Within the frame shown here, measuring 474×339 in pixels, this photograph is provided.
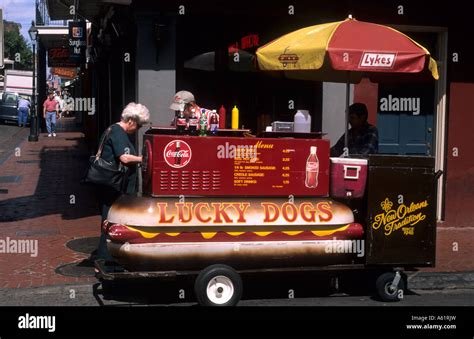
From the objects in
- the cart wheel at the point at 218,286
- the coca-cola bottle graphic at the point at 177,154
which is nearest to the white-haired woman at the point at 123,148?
the coca-cola bottle graphic at the point at 177,154

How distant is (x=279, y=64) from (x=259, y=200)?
1648 millimetres

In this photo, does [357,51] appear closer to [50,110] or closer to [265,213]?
[265,213]

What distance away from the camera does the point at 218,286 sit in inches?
260

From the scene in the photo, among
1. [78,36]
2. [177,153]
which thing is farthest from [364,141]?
[78,36]

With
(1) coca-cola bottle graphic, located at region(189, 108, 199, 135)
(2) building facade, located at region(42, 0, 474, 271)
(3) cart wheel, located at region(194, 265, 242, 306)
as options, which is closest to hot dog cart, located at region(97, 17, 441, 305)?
(3) cart wheel, located at region(194, 265, 242, 306)

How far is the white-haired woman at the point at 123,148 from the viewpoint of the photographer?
7.34 meters

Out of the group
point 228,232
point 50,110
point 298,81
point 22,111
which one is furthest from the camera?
point 22,111

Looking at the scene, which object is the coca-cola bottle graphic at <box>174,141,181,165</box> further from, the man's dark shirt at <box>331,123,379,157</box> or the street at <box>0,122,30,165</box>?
the street at <box>0,122,30,165</box>

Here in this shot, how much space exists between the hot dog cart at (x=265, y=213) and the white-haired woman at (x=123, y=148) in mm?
565

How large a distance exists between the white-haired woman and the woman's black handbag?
0.07m

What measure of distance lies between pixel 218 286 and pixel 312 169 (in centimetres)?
148

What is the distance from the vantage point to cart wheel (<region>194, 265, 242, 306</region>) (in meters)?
6.54

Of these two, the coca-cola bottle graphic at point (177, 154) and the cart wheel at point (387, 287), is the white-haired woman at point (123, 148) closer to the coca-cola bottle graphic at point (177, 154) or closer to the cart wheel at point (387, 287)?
the coca-cola bottle graphic at point (177, 154)
